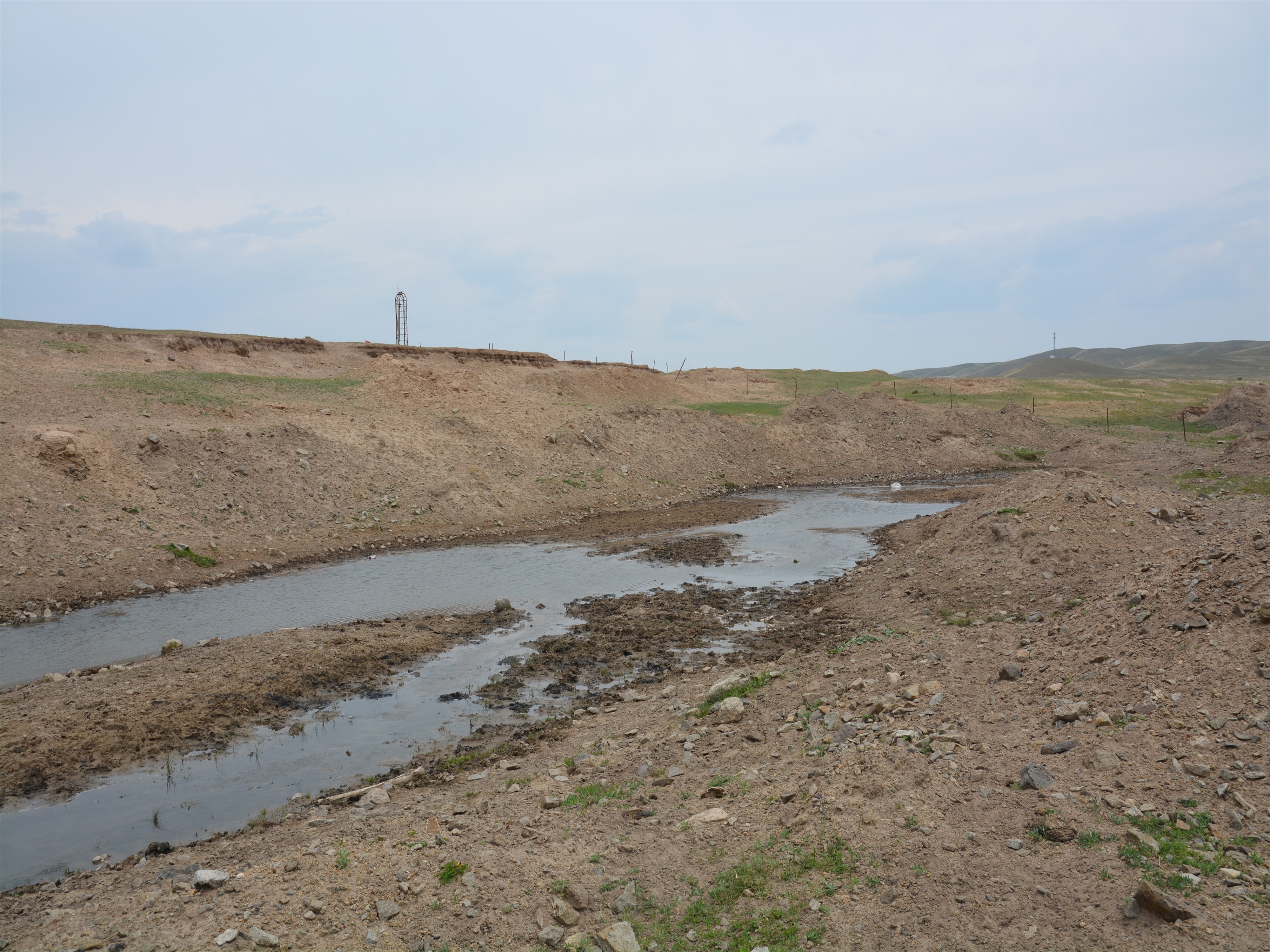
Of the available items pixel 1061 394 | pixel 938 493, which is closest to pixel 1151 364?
pixel 1061 394

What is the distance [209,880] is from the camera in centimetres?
588

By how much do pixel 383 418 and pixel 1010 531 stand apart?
81.5 ft

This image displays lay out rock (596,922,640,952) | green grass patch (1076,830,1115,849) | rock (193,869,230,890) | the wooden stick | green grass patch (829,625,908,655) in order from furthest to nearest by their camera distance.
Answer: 1. green grass patch (829,625,908,655)
2. the wooden stick
3. rock (193,869,230,890)
4. green grass patch (1076,830,1115,849)
5. rock (596,922,640,952)

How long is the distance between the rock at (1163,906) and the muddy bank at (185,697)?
9578 mm

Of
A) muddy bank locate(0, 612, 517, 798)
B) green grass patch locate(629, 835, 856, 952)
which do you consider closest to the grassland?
muddy bank locate(0, 612, 517, 798)

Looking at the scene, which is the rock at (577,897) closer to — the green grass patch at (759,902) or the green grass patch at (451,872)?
the green grass patch at (759,902)

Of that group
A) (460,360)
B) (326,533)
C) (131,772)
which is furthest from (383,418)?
(131,772)

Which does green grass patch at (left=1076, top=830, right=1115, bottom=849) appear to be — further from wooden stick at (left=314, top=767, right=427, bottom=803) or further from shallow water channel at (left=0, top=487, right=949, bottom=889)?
shallow water channel at (left=0, top=487, right=949, bottom=889)

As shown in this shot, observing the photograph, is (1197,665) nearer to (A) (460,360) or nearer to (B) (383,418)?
(B) (383,418)

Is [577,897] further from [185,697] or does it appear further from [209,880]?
[185,697]

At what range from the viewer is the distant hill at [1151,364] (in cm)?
11988

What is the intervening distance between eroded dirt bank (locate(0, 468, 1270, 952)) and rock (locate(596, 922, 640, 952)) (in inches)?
1.2

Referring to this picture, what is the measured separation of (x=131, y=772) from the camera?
28.4 feet

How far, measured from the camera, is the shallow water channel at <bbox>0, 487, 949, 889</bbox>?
25.2 ft
